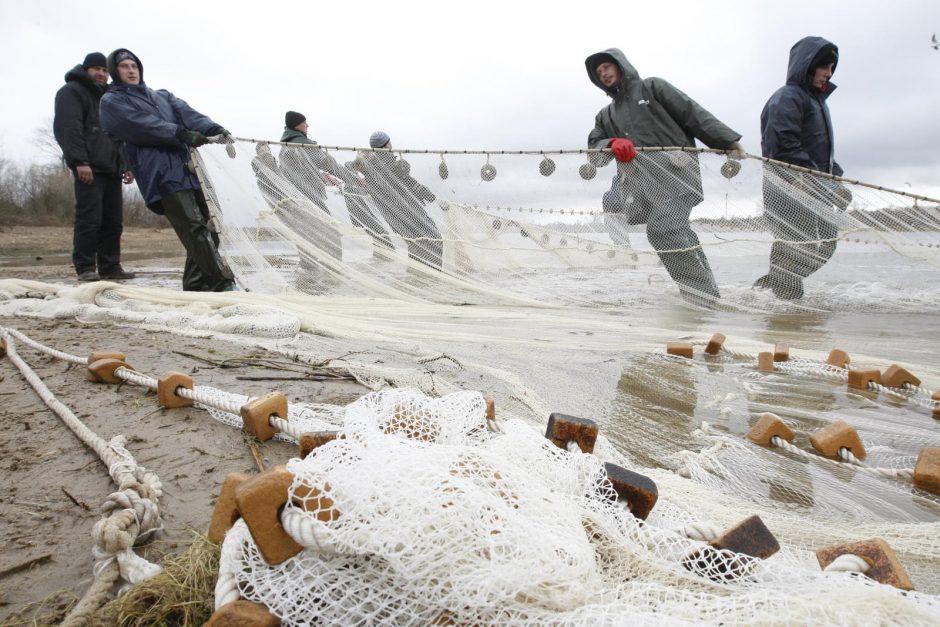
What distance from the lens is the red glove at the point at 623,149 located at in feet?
17.4

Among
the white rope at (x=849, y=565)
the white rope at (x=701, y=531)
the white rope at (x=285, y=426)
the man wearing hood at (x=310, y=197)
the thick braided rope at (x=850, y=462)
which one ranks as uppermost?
the man wearing hood at (x=310, y=197)

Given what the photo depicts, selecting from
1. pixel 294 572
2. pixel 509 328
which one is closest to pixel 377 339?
pixel 509 328

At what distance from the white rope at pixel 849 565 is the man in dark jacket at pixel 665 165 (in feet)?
15.8

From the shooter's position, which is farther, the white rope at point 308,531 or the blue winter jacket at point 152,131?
the blue winter jacket at point 152,131

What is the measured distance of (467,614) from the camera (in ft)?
2.52

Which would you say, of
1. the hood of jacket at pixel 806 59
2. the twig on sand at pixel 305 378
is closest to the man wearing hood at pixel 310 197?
the twig on sand at pixel 305 378

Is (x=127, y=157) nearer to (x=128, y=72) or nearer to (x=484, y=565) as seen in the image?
(x=128, y=72)

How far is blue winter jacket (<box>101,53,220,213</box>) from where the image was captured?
5.02 metres

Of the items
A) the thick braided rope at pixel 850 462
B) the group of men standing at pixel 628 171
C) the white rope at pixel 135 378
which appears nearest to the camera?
the thick braided rope at pixel 850 462

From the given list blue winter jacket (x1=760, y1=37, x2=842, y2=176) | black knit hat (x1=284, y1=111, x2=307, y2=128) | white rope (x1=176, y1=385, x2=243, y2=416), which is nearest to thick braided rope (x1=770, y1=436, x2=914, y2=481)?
white rope (x1=176, y1=385, x2=243, y2=416)

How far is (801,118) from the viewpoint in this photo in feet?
18.6

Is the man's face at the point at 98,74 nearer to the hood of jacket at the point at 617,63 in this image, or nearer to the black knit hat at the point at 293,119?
the black knit hat at the point at 293,119

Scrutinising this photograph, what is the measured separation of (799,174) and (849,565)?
523cm

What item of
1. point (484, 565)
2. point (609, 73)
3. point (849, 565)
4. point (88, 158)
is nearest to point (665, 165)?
point (609, 73)
